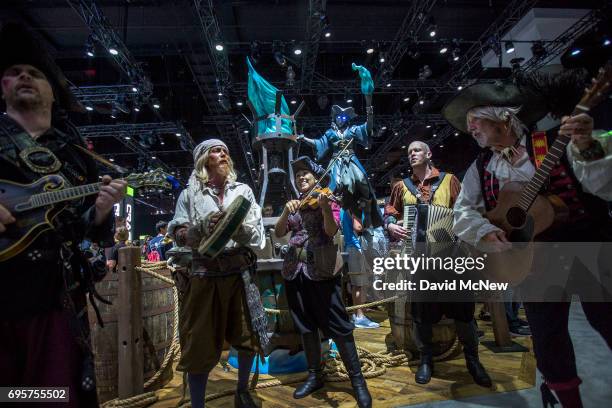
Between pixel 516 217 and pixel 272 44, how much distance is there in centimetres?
859

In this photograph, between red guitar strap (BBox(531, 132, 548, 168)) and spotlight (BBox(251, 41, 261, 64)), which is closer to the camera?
red guitar strap (BBox(531, 132, 548, 168))

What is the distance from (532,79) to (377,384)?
Result: 2809 mm

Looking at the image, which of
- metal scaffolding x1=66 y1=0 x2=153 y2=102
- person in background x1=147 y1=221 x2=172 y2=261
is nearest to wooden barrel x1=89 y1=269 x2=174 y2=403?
person in background x1=147 y1=221 x2=172 y2=261

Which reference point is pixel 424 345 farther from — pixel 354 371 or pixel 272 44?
pixel 272 44

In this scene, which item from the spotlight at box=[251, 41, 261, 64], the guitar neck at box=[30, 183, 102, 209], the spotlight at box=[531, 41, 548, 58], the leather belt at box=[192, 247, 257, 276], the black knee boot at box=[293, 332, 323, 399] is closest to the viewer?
the guitar neck at box=[30, 183, 102, 209]

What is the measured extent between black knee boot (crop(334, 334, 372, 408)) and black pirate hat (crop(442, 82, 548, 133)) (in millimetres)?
1996

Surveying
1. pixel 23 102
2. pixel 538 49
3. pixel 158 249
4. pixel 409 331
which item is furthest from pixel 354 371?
A: pixel 538 49

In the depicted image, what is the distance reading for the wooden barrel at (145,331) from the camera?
9.89ft

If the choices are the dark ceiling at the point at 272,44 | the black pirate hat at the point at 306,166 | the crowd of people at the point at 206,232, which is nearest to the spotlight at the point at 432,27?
the dark ceiling at the point at 272,44

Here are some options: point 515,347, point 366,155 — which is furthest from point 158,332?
point 366,155

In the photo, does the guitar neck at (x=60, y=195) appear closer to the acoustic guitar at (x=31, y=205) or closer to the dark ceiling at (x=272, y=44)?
the acoustic guitar at (x=31, y=205)

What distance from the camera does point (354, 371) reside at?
2.77 meters

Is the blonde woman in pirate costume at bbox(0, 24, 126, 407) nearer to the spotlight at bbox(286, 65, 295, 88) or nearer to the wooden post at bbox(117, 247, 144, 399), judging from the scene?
the wooden post at bbox(117, 247, 144, 399)

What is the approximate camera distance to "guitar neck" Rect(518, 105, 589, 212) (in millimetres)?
1500
